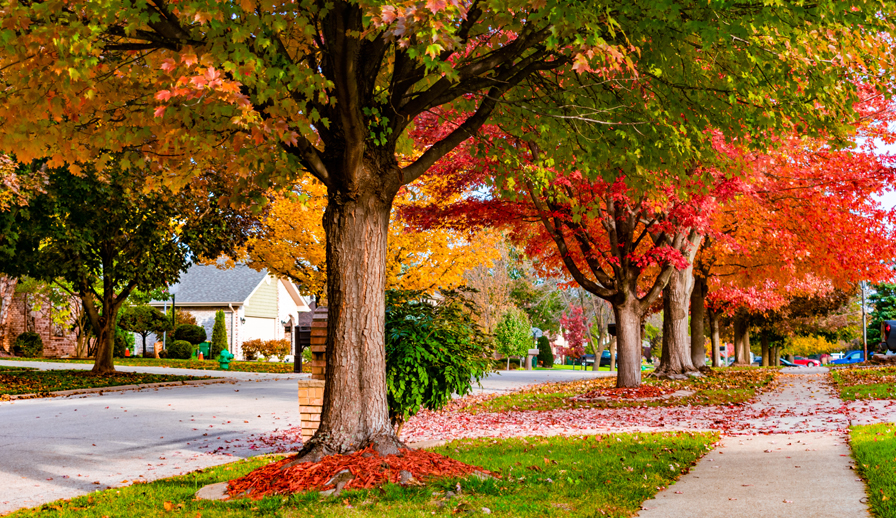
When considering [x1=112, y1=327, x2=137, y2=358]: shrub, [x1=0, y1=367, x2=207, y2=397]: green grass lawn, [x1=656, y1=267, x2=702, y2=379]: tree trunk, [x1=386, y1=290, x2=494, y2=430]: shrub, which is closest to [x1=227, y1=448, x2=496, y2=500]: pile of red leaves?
[x1=386, y1=290, x2=494, y2=430]: shrub

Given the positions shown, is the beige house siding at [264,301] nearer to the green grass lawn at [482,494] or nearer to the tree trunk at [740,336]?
the tree trunk at [740,336]

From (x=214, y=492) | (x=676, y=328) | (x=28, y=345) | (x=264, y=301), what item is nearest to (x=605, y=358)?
(x=264, y=301)

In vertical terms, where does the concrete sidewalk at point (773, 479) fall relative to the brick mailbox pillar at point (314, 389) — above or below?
below

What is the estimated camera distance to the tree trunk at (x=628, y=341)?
1750 cm

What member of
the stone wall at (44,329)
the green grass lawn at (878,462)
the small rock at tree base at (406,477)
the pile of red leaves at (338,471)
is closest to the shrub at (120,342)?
the stone wall at (44,329)

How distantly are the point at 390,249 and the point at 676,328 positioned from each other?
392 inches

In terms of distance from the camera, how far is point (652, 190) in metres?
9.20

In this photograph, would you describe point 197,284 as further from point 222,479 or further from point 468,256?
point 222,479

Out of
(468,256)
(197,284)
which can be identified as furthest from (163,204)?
(197,284)

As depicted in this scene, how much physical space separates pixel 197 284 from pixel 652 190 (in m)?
42.6

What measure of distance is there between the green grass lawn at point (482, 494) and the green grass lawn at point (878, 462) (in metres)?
1.63

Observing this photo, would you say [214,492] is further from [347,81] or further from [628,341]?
[628,341]

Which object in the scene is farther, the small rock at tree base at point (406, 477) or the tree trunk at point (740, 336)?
the tree trunk at point (740, 336)

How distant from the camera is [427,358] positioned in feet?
26.3
